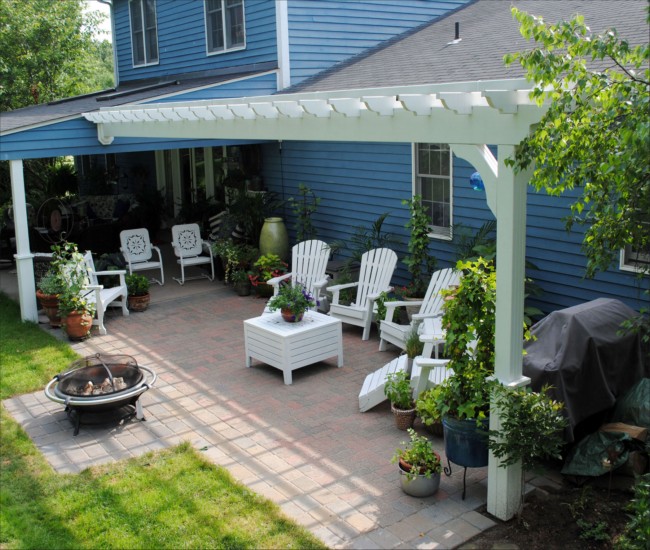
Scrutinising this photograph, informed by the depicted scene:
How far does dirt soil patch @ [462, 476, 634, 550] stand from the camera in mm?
4344

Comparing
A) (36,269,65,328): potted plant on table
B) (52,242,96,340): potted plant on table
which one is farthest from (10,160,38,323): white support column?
(52,242,96,340): potted plant on table

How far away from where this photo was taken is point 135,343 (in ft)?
27.5

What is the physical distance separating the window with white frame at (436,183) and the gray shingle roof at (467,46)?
3.23ft

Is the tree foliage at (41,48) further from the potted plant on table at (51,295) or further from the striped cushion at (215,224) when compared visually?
the potted plant on table at (51,295)

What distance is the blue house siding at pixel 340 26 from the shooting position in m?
10.7

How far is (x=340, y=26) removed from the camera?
11086 millimetres

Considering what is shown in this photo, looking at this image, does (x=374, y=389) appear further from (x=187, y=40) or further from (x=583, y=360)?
(x=187, y=40)

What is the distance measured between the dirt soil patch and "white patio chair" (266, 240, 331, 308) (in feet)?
15.3

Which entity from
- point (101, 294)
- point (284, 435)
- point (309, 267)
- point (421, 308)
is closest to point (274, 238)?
point (309, 267)

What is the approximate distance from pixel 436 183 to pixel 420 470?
4687mm

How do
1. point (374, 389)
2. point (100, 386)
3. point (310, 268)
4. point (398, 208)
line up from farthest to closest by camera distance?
point (310, 268) < point (398, 208) < point (374, 389) < point (100, 386)

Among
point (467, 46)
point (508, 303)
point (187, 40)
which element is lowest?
point (508, 303)

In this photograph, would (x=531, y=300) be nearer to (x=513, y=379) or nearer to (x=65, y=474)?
(x=513, y=379)

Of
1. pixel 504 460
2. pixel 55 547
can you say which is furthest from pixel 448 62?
pixel 55 547
